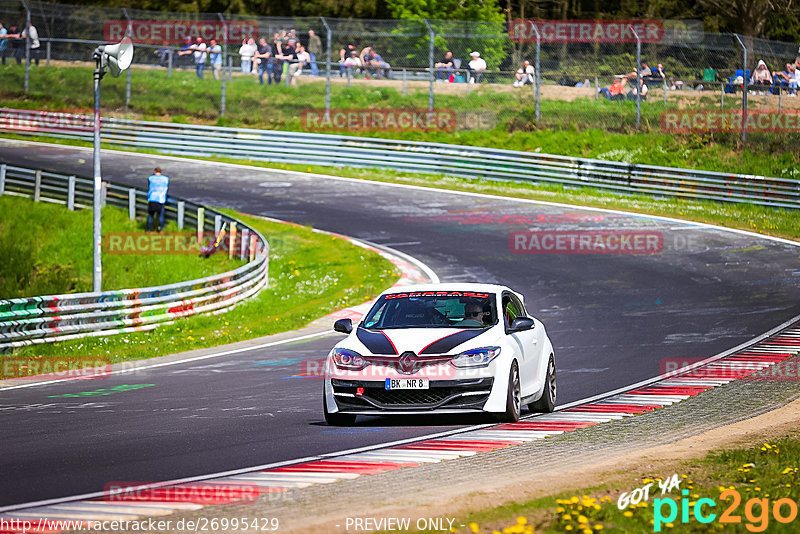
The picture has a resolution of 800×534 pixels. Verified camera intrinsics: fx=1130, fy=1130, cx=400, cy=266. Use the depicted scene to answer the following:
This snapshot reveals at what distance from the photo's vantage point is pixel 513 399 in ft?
36.2

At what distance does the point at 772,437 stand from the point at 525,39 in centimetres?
2694

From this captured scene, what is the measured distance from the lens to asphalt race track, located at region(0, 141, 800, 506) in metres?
9.92

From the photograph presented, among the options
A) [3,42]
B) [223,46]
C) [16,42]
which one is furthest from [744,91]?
[3,42]

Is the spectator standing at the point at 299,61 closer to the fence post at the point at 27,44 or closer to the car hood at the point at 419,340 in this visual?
the fence post at the point at 27,44

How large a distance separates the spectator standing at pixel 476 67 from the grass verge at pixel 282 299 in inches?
391

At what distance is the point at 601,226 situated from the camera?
96.9 ft

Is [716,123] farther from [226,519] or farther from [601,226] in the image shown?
[226,519]

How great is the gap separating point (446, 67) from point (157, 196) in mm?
12275

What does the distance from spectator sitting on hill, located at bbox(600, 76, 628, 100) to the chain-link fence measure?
0.04 meters

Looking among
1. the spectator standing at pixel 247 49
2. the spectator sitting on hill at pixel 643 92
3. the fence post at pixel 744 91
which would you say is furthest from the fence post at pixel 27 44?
the fence post at pixel 744 91

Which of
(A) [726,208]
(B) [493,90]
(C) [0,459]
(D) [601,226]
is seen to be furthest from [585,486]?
(B) [493,90]

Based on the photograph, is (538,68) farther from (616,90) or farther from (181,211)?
(181,211)

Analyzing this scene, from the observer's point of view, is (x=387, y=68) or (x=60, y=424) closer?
(x=60, y=424)

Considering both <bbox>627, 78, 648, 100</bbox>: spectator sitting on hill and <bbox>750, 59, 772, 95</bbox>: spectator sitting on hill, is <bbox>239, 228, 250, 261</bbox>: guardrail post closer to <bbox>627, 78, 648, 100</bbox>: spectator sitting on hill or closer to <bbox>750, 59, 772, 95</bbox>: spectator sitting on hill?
<bbox>627, 78, 648, 100</bbox>: spectator sitting on hill
